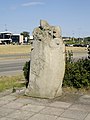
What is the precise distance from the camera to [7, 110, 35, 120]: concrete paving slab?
18.2 ft

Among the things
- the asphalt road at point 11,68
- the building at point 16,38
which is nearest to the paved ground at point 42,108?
the asphalt road at point 11,68

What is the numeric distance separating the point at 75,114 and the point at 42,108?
0.88 metres

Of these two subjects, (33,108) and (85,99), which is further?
(85,99)

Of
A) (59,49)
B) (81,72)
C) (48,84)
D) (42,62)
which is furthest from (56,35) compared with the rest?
(81,72)

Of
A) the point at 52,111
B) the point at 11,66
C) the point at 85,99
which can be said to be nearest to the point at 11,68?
the point at 11,66

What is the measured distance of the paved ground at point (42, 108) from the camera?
561 centimetres

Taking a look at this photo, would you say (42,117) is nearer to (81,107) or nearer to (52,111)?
(52,111)

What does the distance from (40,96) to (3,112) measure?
1669 mm

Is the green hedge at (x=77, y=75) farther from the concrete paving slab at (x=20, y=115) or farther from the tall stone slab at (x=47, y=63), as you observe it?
the concrete paving slab at (x=20, y=115)

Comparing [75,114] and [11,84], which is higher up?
[75,114]

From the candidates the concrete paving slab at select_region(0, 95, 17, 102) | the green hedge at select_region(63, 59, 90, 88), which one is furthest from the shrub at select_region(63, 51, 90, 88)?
the concrete paving slab at select_region(0, 95, 17, 102)

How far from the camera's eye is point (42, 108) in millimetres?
6301

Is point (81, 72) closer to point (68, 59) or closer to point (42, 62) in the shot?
point (68, 59)

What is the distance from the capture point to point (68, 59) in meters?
9.64
